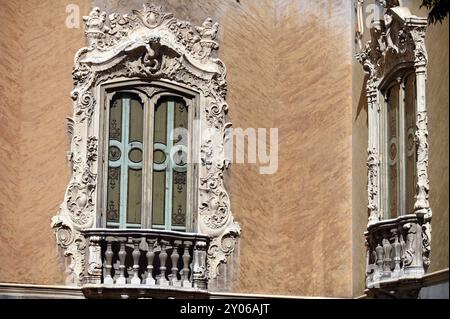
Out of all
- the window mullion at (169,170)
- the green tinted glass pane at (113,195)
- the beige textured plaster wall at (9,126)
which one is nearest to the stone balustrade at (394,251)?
the window mullion at (169,170)

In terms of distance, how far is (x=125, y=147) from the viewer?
1898 centimetres

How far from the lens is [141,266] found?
18547mm

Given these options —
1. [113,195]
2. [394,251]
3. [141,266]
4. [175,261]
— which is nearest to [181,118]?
[113,195]

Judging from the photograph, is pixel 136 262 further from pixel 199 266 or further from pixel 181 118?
pixel 181 118

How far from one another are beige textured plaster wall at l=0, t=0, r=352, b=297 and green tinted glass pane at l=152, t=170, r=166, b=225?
1.10 metres

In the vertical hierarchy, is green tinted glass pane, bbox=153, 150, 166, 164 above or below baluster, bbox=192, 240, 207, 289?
above

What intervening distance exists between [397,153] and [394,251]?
1.43 m

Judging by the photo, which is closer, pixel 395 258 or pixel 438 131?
pixel 438 131

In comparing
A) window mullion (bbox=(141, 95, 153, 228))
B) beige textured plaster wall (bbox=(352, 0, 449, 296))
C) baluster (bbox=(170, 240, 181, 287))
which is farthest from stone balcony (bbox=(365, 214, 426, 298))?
window mullion (bbox=(141, 95, 153, 228))

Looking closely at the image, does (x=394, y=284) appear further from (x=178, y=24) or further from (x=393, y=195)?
(x=178, y=24)

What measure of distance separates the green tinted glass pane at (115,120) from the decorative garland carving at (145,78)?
292 mm

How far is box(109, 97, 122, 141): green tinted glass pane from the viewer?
19.0 m

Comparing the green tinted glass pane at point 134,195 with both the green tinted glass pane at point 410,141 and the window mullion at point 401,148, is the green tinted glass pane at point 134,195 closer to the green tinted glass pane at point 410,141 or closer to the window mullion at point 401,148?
the window mullion at point 401,148

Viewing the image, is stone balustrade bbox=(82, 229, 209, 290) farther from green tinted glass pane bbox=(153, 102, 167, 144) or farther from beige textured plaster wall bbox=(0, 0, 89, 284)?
green tinted glass pane bbox=(153, 102, 167, 144)
